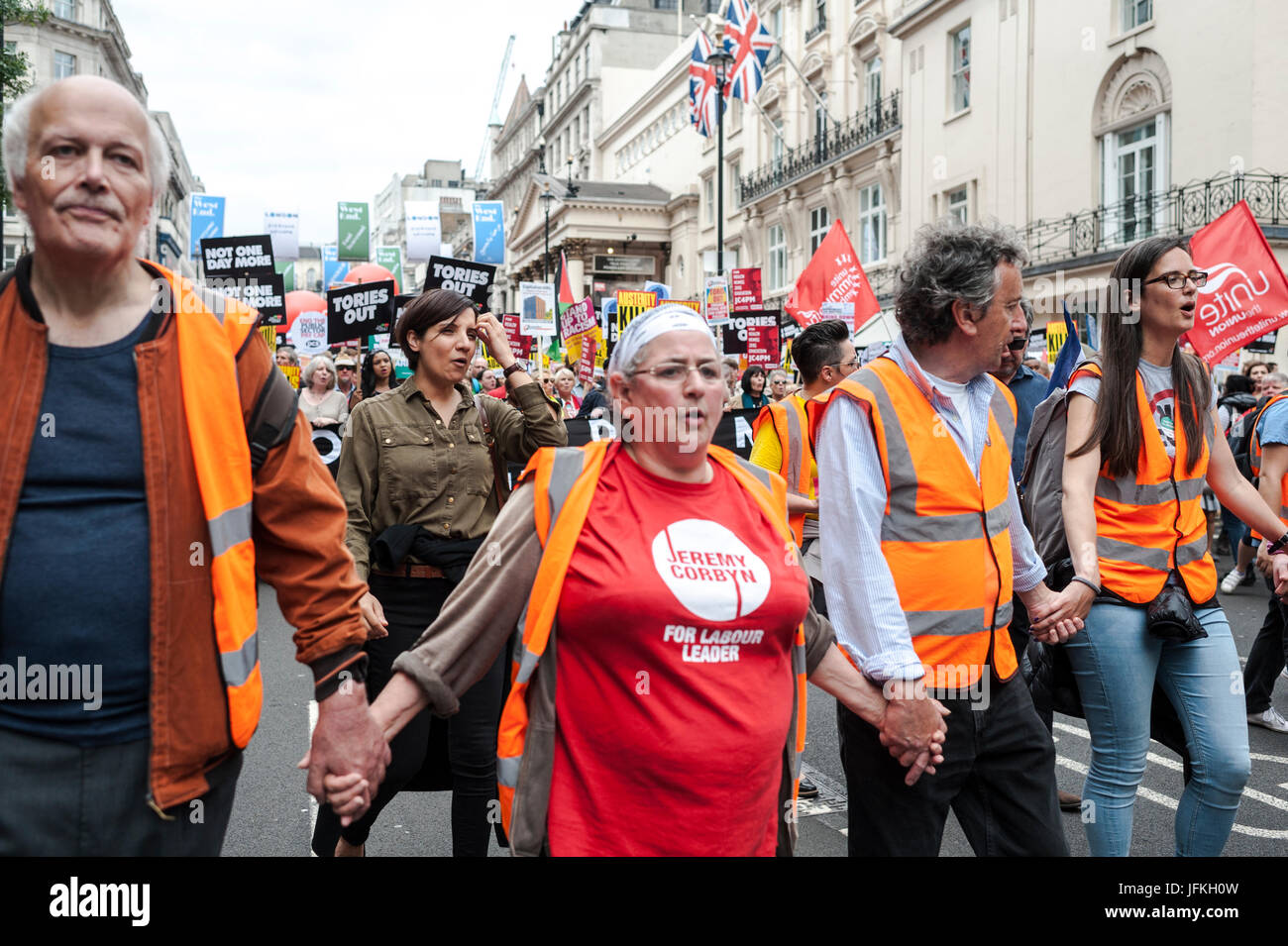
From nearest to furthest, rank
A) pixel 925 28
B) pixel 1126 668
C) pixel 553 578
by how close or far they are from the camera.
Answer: pixel 553 578, pixel 1126 668, pixel 925 28

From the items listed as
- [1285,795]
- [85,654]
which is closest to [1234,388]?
[1285,795]

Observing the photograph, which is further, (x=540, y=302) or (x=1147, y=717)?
(x=540, y=302)

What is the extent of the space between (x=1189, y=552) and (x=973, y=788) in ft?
3.91

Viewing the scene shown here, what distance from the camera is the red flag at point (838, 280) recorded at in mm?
15023

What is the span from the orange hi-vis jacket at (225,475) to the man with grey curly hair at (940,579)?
1437mm

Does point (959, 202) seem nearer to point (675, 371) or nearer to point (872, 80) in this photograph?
point (872, 80)

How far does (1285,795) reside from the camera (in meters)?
5.17

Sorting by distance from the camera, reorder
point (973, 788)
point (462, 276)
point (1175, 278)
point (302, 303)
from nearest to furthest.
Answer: point (973, 788), point (1175, 278), point (462, 276), point (302, 303)

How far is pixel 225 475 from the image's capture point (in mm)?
2158

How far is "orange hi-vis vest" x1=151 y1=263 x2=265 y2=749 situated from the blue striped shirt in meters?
1.42

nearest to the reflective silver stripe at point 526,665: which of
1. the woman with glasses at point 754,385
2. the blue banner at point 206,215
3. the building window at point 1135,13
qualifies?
the woman with glasses at point 754,385

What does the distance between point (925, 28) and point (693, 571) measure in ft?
91.9

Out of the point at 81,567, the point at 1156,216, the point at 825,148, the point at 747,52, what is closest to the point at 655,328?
the point at 81,567

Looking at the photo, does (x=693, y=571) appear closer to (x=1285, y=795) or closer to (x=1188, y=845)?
(x=1188, y=845)
